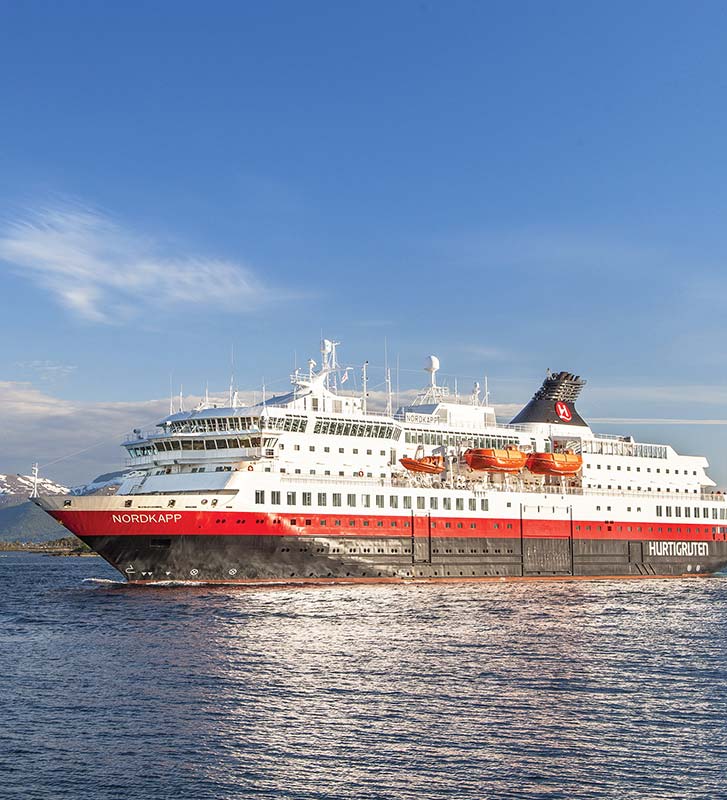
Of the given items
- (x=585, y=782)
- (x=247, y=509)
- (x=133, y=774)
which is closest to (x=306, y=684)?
(x=133, y=774)

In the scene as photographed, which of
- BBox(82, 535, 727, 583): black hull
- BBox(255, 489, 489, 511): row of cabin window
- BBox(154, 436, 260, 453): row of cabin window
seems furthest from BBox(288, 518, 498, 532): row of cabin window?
BBox(154, 436, 260, 453): row of cabin window

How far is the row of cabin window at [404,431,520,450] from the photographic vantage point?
6400cm

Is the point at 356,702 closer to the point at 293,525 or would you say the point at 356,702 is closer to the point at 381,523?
the point at 293,525

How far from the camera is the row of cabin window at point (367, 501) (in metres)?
52.8

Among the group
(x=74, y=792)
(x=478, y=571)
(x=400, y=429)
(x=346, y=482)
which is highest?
(x=400, y=429)

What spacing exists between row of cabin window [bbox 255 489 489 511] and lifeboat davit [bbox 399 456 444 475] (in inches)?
91.2

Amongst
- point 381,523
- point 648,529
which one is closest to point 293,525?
point 381,523

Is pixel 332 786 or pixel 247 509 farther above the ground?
pixel 247 509

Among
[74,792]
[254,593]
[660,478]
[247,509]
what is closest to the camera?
[74,792]

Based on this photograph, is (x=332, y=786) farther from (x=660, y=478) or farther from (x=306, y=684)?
(x=660, y=478)

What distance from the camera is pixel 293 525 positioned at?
52.7 m

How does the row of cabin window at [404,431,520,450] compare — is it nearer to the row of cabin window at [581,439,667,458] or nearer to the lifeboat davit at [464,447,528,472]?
the lifeboat davit at [464,447,528,472]

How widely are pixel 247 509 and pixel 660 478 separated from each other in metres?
37.3

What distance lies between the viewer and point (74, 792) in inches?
740
